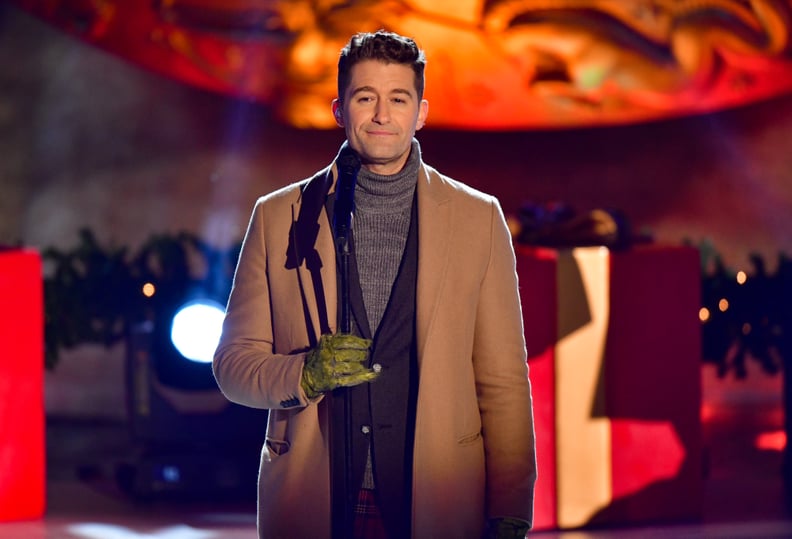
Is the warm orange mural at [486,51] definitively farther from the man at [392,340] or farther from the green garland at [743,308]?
the man at [392,340]

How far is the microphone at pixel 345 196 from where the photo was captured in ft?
5.77

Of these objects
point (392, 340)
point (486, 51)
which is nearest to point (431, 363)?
point (392, 340)

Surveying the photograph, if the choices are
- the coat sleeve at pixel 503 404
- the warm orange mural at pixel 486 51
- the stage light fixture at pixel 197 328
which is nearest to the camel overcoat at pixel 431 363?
the coat sleeve at pixel 503 404

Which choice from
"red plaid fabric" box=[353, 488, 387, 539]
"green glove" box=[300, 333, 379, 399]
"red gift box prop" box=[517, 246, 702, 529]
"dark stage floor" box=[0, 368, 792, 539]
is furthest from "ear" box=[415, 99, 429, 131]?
"dark stage floor" box=[0, 368, 792, 539]

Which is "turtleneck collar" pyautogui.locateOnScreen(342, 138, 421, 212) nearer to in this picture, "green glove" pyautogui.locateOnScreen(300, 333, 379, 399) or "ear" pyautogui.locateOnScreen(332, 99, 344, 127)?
"ear" pyautogui.locateOnScreen(332, 99, 344, 127)

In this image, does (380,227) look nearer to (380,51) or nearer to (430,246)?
(430,246)

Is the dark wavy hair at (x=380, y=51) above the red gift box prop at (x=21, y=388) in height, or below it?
above

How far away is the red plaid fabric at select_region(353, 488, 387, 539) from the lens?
177 centimetres

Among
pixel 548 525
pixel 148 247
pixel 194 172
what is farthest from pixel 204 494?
pixel 194 172

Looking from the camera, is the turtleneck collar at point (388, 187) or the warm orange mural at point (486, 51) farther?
the warm orange mural at point (486, 51)

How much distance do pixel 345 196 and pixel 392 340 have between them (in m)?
0.23

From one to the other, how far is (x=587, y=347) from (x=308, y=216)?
2.37 meters

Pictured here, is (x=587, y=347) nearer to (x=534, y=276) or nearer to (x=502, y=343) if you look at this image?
(x=534, y=276)

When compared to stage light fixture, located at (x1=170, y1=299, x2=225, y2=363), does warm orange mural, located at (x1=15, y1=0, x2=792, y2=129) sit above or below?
above
